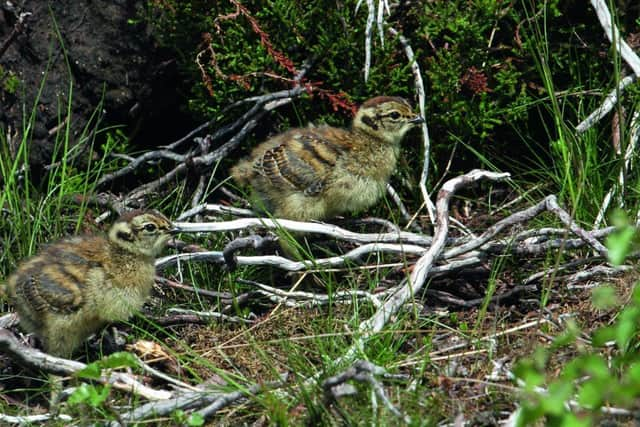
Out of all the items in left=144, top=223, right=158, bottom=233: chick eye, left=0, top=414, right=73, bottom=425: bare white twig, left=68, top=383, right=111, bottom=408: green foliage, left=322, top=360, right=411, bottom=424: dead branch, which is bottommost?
left=0, top=414, right=73, bottom=425: bare white twig

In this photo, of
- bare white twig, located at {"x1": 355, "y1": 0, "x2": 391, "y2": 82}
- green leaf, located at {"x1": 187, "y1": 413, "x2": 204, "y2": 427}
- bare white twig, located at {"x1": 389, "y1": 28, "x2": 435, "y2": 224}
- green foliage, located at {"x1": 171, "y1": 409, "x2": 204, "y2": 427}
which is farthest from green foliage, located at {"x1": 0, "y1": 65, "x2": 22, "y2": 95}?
green leaf, located at {"x1": 187, "y1": 413, "x2": 204, "y2": 427}

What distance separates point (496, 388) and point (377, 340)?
604 mm

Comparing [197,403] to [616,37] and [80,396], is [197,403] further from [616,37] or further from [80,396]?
[616,37]

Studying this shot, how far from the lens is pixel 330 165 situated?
535 cm

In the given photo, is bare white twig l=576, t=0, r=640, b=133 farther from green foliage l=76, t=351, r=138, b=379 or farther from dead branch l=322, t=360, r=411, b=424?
green foliage l=76, t=351, r=138, b=379

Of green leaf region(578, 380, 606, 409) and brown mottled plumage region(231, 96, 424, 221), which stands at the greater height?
green leaf region(578, 380, 606, 409)

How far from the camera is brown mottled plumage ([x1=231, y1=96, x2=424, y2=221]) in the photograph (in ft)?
17.5

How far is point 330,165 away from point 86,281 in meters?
1.52

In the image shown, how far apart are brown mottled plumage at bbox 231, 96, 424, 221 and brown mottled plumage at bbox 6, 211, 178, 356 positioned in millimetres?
749

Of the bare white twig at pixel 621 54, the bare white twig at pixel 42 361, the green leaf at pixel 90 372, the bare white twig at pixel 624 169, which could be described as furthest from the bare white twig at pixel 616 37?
the green leaf at pixel 90 372

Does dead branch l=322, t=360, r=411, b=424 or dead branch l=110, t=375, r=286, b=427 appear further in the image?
dead branch l=110, t=375, r=286, b=427

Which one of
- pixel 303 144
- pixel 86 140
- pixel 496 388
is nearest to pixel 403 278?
pixel 303 144

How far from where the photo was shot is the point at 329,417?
365 centimetres

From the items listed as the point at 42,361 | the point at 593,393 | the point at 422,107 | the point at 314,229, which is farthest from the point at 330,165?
the point at 593,393
